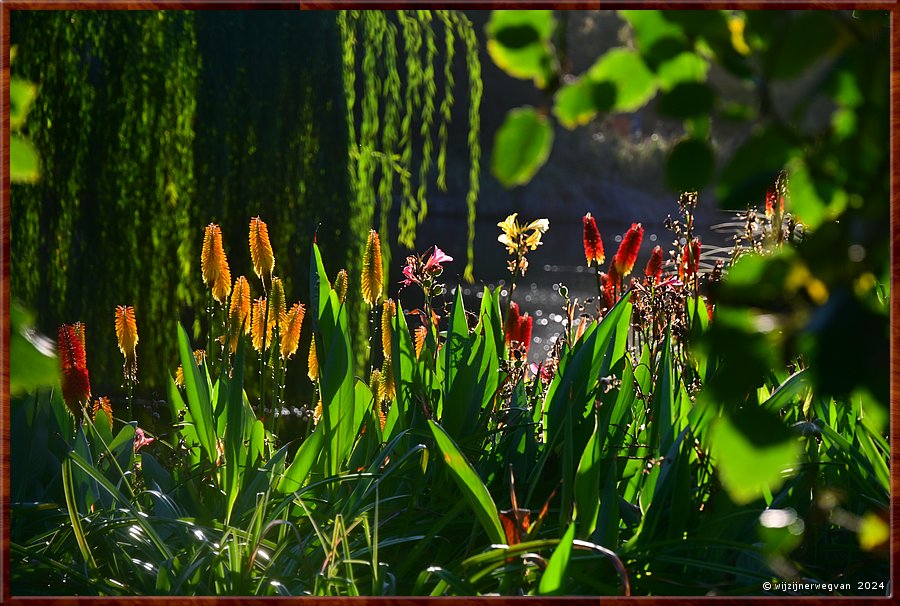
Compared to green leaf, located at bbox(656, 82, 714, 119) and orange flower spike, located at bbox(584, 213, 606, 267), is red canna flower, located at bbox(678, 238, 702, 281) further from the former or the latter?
green leaf, located at bbox(656, 82, 714, 119)

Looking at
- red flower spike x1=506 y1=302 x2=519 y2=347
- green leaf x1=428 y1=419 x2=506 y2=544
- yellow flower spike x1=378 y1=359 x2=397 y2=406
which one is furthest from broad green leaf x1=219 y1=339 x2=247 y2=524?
red flower spike x1=506 y1=302 x2=519 y2=347

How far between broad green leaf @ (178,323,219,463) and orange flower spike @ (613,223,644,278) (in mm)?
903

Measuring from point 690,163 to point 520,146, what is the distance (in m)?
0.12

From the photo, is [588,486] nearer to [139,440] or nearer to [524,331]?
[524,331]

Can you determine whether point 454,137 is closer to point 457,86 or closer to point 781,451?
point 457,86

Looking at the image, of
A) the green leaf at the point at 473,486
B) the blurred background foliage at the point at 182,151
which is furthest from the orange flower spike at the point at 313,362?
the blurred background foliage at the point at 182,151

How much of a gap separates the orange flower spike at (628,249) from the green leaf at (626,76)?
130 centimetres

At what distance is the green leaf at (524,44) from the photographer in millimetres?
578

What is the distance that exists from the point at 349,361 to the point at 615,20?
1.07 metres

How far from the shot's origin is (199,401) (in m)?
1.82

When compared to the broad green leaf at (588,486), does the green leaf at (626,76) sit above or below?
above

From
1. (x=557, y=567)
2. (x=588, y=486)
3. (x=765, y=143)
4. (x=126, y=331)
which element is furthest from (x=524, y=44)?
(x=126, y=331)

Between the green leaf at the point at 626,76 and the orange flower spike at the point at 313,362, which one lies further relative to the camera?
the orange flower spike at the point at 313,362

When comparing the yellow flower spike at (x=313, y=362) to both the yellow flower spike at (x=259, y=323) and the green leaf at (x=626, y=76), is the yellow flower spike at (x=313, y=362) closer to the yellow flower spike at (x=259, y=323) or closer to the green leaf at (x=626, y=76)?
the yellow flower spike at (x=259, y=323)
